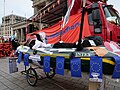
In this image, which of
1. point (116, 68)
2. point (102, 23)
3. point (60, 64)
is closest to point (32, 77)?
point (60, 64)

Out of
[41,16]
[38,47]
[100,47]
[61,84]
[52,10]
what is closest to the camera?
[100,47]

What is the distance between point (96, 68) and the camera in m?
2.30

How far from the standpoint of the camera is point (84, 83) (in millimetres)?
4727

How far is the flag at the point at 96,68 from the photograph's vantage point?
7.45 ft

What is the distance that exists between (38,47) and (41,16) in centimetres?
354

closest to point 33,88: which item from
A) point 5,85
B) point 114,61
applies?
point 5,85

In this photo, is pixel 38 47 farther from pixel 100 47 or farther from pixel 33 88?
pixel 100 47

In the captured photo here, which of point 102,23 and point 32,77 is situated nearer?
point 102,23

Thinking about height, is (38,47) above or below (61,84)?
above

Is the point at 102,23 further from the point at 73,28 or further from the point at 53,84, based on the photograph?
the point at 53,84

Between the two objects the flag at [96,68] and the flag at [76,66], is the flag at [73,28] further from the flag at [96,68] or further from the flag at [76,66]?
the flag at [96,68]

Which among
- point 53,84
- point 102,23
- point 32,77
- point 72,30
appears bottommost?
point 53,84

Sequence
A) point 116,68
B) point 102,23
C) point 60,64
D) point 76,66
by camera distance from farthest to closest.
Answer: point 102,23 → point 60,64 → point 76,66 → point 116,68

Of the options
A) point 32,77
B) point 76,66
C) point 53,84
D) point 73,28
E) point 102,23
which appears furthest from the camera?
point 53,84
